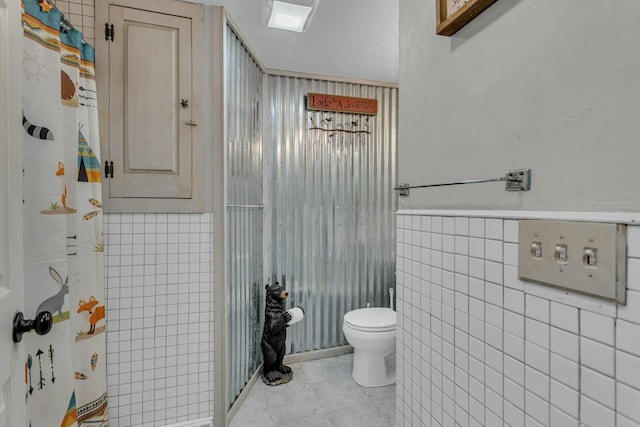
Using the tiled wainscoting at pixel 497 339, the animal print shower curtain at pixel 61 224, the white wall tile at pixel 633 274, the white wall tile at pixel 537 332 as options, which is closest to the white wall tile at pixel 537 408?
the tiled wainscoting at pixel 497 339

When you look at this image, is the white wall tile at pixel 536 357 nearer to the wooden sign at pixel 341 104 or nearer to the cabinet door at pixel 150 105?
the cabinet door at pixel 150 105

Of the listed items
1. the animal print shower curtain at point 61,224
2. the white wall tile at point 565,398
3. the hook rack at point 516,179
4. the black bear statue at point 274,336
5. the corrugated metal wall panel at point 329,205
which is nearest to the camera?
the white wall tile at point 565,398

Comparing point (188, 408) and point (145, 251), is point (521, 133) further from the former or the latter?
point (188, 408)

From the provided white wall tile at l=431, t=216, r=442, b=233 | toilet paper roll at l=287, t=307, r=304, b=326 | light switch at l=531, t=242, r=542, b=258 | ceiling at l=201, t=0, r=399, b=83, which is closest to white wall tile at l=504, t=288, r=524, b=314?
light switch at l=531, t=242, r=542, b=258

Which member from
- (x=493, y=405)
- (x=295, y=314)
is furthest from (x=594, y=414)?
(x=295, y=314)

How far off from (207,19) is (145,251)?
134cm

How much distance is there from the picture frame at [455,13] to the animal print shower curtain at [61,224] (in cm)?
142

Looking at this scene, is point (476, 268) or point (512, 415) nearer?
point (512, 415)

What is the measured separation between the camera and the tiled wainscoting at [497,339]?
0.60 metres

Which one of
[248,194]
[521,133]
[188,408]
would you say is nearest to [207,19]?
[248,194]

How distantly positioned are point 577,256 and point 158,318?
6.12 ft

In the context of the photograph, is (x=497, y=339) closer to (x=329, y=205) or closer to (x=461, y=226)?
(x=461, y=226)

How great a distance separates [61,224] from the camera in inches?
48.8

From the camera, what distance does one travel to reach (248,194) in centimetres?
225
